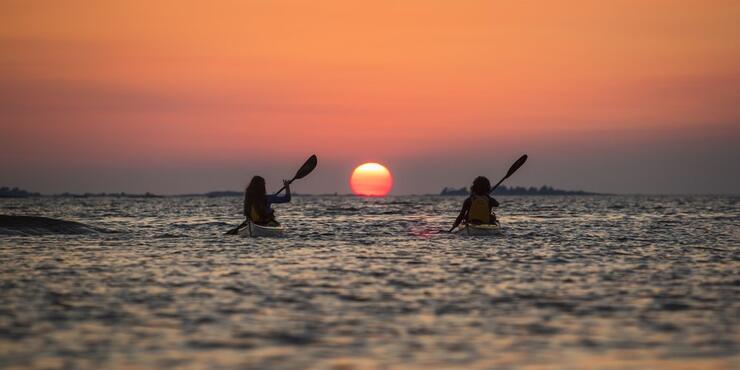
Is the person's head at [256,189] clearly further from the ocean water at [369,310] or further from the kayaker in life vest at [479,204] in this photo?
the kayaker in life vest at [479,204]

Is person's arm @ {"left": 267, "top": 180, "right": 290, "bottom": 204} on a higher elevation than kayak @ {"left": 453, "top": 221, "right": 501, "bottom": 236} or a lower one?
higher

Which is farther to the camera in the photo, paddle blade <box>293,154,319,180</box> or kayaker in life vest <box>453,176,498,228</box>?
paddle blade <box>293,154,319,180</box>

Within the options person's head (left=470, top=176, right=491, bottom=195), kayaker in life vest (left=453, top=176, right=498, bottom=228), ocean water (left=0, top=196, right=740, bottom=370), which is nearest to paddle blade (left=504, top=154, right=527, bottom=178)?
kayaker in life vest (left=453, top=176, right=498, bottom=228)

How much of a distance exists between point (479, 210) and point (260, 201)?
815 cm

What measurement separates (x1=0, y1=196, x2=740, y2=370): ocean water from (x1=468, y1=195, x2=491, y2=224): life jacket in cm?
708

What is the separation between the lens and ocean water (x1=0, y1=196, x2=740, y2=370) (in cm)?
1070

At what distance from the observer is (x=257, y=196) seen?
1303 inches

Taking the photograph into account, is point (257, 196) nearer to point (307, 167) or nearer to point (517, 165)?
point (307, 167)

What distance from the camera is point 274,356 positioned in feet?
35.1

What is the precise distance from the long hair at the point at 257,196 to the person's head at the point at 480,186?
25.0 feet

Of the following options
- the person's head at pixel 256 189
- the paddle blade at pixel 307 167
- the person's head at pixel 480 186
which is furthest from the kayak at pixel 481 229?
the person's head at pixel 256 189

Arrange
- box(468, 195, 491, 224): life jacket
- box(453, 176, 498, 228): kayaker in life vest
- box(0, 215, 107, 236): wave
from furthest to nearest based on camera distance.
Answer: box(0, 215, 107, 236): wave
box(468, 195, 491, 224): life jacket
box(453, 176, 498, 228): kayaker in life vest

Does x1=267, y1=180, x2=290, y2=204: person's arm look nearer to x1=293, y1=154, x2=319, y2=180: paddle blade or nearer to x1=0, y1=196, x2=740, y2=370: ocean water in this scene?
x1=293, y1=154, x2=319, y2=180: paddle blade

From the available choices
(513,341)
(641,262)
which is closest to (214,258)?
(641,262)
